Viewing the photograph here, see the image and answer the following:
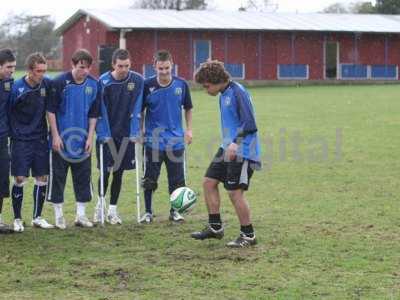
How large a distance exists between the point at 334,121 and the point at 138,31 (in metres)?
24.0

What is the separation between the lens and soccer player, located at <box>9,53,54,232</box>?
26.1 ft

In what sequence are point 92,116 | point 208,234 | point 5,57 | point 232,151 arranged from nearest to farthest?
point 232,151, point 208,234, point 5,57, point 92,116

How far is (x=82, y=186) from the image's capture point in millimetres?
8523

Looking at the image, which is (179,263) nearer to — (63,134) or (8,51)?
(63,134)

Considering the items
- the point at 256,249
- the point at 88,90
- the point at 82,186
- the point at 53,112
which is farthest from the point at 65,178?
the point at 256,249

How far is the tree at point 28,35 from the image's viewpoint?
7719 cm

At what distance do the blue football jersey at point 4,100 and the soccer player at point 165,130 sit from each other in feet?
→ 5.24

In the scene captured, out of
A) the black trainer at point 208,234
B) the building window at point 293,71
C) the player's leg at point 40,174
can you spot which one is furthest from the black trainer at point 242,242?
the building window at point 293,71

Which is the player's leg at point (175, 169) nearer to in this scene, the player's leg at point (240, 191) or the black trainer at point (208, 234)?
the black trainer at point (208, 234)

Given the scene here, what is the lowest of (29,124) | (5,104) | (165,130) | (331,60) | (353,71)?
(165,130)

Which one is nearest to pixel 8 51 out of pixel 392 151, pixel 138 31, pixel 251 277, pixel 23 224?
pixel 23 224

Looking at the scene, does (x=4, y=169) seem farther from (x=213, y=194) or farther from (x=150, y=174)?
(x=213, y=194)

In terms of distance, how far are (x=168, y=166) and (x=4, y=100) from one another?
2111 mm

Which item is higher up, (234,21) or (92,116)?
(234,21)
